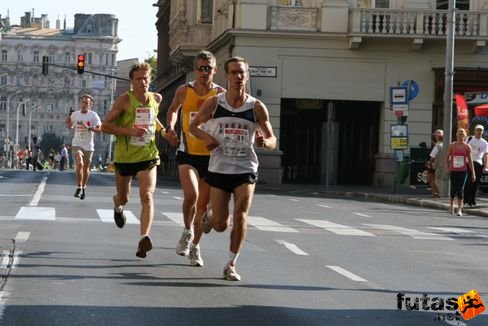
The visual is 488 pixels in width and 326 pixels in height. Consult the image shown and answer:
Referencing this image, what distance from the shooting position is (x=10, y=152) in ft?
532

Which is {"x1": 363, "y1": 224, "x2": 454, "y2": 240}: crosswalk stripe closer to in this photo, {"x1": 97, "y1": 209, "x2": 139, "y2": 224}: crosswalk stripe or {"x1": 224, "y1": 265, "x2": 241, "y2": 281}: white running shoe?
{"x1": 97, "y1": 209, "x2": 139, "y2": 224}: crosswalk stripe

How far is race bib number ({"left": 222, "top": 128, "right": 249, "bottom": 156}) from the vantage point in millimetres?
11523

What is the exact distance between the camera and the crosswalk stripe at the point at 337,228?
1859cm

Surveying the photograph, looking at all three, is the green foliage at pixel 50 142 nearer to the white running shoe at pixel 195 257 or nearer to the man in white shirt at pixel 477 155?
the man in white shirt at pixel 477 155

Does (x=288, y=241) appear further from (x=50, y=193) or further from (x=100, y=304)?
(x=50, y=193)

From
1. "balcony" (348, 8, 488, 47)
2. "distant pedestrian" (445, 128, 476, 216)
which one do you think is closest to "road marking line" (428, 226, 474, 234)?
"distant pedestrian" (445, 128, 476, 216)

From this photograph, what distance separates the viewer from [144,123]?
1331 cm

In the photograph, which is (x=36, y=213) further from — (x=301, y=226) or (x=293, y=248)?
(x=293, y=248)

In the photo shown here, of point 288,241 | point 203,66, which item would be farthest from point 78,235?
point 203,66

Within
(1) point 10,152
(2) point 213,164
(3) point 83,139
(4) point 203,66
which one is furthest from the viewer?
(1) point 10,152

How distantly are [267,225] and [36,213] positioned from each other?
3.47 metres

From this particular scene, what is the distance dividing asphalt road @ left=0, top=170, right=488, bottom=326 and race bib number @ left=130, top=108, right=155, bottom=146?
1132 mm

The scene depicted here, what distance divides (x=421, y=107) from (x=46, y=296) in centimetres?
3548

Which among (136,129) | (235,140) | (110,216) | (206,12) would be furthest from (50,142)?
(235,140)
